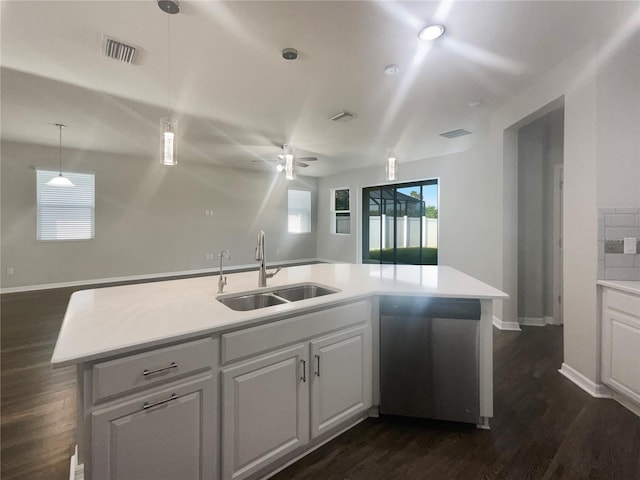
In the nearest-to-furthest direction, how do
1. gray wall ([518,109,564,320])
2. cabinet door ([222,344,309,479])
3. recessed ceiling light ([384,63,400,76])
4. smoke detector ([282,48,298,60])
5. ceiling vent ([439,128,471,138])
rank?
cabinet door ([222,344,309,479]) → smoke detector ([282,48,298,60]) → recessed ceiling light ([384,63,400,76]) → gray wall ([518,109,564,320]) → ceiling vent ([439,128,471,138])

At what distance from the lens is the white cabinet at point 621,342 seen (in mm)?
2029

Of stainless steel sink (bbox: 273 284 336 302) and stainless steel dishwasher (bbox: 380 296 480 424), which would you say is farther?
stainless steel sink (bbox: 273 284 336 302)

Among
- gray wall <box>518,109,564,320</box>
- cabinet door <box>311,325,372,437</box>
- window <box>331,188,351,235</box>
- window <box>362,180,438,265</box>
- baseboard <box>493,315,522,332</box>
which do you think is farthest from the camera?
window <box>331,188,351,235</box>

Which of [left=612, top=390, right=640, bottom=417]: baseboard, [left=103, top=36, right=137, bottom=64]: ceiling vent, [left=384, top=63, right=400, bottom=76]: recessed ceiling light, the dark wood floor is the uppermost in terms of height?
[left=384, top=63, right=400, bottom=76]: recessed ceiling light

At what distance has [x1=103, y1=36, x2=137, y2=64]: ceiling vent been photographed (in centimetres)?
232

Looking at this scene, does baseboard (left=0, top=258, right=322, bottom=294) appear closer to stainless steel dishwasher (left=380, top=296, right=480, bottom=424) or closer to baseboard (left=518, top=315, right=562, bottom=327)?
baseboard (left=518, top=315, right=562, bottom=327)

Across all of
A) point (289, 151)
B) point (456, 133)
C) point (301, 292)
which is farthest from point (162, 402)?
point (456, 133)

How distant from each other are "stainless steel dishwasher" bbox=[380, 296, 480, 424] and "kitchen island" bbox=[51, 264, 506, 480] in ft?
0.22

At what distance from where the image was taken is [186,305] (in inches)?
63.1

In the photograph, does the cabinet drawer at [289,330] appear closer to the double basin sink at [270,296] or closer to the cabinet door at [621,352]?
the double basin sink at [270,296]

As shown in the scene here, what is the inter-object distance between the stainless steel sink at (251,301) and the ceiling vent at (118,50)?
2.26 m

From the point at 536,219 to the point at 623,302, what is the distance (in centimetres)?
202

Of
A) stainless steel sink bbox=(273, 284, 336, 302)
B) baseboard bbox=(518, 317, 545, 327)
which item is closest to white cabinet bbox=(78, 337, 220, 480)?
stainless steel sink bbox=(273, 284, 336, 302)

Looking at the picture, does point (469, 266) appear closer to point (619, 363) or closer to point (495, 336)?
point (495, 336)
